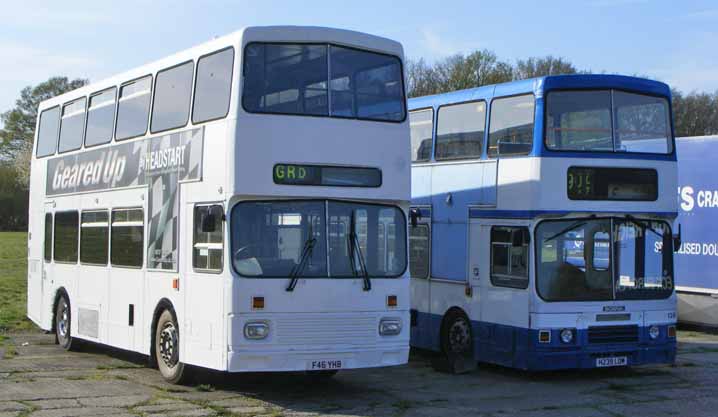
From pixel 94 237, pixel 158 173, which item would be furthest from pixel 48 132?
pixel 158 173

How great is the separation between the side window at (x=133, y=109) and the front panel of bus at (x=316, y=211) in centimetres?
327

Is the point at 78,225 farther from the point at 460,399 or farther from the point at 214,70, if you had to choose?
the point at 460,399

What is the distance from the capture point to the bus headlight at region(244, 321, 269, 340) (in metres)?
11.9

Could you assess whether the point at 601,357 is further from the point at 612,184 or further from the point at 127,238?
the point at 127,238

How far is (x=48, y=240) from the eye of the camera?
18781mm

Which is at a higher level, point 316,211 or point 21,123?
point 21,123

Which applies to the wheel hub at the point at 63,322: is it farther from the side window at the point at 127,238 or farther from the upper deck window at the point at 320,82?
the upper deck window at the point at 320,82

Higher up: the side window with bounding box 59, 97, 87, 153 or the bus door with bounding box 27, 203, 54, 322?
the side window with bounding box 59, 97, 87, 153

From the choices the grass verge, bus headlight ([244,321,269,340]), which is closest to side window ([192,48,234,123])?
bus headlight ([244,321,269,340])

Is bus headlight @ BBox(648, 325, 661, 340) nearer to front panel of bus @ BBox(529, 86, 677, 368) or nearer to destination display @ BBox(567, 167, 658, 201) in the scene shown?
front panel of bus @ BBox(529, 86, 677, 368)

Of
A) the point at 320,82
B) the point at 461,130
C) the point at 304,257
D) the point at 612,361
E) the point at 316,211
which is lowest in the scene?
the point at 612,361

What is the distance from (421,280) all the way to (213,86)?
576 centimetres

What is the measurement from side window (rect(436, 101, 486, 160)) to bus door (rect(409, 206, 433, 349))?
1.06 m

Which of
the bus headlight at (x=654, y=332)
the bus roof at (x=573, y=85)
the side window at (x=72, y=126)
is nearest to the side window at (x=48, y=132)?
the side window at (x=72, y=126)
